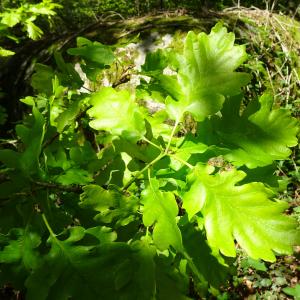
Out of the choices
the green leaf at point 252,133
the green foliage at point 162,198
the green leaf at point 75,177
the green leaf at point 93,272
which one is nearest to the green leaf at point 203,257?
the green foliage at point 162,198

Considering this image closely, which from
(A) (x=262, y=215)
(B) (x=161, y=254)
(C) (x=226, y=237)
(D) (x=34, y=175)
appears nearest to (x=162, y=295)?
(B) (x=161, y=254)

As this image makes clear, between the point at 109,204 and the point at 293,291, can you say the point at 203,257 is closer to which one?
the point at 109,204

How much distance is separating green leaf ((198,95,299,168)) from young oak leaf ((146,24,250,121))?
8 cm

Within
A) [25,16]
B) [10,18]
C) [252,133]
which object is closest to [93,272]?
[252,133]

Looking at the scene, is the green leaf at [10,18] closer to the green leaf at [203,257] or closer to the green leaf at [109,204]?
the green leaf at [109,204]

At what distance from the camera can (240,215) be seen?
96cm

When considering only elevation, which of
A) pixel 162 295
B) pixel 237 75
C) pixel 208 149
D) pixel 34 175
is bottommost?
pixel 162 295

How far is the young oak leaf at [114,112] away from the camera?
3.99ft

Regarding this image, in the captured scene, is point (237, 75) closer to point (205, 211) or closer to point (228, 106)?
point (228, 106)

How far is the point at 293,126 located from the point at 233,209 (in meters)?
0.44

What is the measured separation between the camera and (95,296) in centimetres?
103

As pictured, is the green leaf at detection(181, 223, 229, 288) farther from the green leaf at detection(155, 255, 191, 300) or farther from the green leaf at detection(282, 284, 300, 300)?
the green leaf at detection(282, 284, 300, 300)

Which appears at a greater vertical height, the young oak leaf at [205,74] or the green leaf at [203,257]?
the young oak leaf at [205,74]

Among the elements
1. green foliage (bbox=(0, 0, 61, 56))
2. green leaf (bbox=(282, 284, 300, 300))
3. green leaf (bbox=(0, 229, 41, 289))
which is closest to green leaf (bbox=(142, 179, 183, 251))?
green leaf (bbox=(0, 229, 41, 289))
